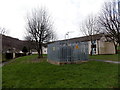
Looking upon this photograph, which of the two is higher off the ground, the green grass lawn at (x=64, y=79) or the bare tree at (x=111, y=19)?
the bare tree at (x=111, y=19)

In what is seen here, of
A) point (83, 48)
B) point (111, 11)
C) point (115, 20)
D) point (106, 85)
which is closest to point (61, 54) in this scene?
point (83, 48)

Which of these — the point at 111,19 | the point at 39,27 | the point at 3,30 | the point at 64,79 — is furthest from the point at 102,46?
the point at 3,30

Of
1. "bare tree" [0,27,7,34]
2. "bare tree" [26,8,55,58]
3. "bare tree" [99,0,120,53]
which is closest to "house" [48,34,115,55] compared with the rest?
"bare tree" [99,0,120,53]

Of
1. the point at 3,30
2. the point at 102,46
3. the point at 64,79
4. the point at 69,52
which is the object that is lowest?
the point at 64,79

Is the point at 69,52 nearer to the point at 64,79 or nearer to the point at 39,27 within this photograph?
the point at 64,79

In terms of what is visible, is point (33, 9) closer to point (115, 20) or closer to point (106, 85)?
point (115, 20)

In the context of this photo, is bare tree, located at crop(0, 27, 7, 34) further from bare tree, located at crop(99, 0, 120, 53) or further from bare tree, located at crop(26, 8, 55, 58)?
bare tree, located at crop(99, 0, 120, 53)

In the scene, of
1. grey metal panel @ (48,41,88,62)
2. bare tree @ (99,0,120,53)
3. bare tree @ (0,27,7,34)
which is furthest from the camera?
bare tree @ (0,27,7,34)

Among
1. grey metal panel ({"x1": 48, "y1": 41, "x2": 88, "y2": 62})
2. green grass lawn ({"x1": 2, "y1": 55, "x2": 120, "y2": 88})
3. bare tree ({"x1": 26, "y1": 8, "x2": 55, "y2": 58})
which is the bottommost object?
green grass lawn ({"x1": 2, "y1": 55, "x2": 120, "y2": 88})

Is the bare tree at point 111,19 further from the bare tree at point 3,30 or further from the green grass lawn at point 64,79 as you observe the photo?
the bare tree at point 3,30

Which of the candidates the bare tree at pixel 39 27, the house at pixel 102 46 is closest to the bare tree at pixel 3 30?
the bare tree at pixel 39 27

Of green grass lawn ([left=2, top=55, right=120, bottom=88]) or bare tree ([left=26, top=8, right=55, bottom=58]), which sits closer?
green grass lawn ([left=2, top=55, right=120, bottom=88])

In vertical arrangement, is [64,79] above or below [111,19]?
below

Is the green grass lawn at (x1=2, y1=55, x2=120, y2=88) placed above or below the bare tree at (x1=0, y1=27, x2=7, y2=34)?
below
